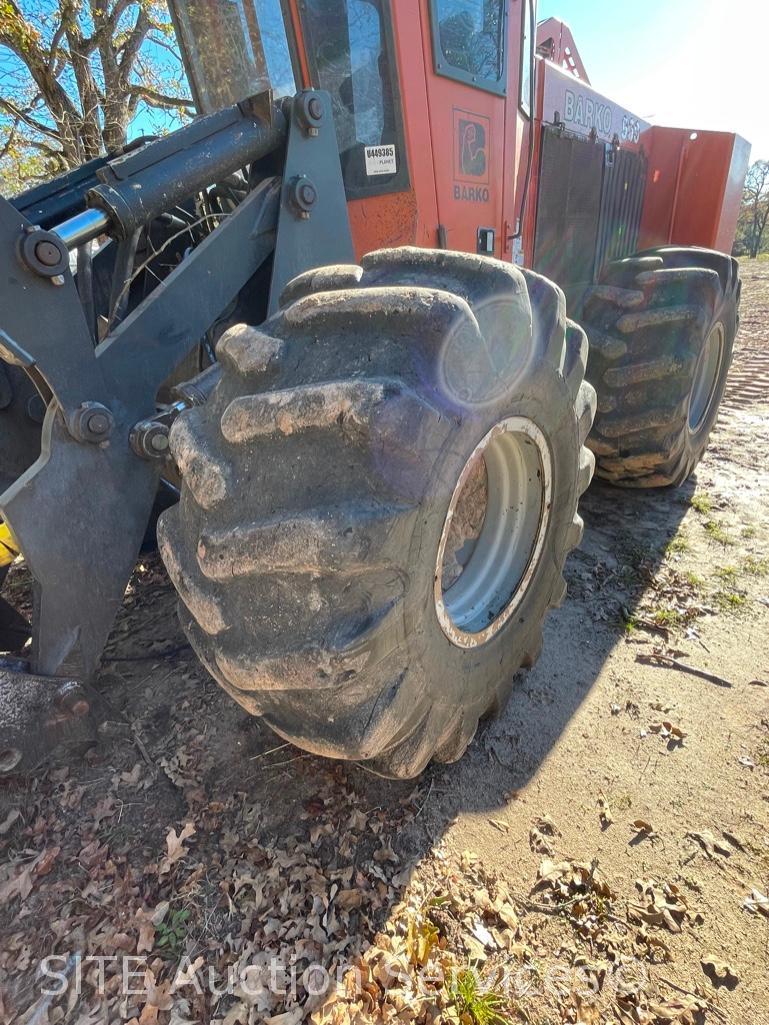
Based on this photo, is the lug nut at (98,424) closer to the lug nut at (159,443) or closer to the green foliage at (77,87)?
the lug nut at (159,443)

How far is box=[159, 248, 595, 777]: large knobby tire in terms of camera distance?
131cm

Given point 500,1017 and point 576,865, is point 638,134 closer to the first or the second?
point 576,865

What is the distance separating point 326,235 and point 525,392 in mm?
1014

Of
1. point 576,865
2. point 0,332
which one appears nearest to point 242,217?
point 0,332

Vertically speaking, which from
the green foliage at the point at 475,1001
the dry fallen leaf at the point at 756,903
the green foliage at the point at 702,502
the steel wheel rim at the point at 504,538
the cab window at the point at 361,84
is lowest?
the green foliage at the point at 702,502

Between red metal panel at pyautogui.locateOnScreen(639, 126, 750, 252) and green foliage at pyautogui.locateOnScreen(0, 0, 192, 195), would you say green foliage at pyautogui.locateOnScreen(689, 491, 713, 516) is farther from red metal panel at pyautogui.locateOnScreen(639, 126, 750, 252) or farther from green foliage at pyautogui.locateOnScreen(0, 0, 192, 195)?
green foliage at pyautogui.locateOnScreen(0, 0, 192, 195)

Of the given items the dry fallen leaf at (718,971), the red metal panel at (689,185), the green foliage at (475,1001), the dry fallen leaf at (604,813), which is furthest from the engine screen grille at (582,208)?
the green foliage at (475,1001)

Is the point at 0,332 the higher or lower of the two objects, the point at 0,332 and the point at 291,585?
the higher

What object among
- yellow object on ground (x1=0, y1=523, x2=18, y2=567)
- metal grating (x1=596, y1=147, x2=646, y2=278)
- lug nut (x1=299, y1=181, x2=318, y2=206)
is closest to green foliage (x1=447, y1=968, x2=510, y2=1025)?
yellow object on ground (x1=0, y1=523, x2=18, y2=567)

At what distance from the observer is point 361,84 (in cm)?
231

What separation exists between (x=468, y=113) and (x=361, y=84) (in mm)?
478

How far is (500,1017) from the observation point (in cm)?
147

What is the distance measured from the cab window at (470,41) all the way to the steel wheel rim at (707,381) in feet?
6.34

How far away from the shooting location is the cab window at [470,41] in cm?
233
